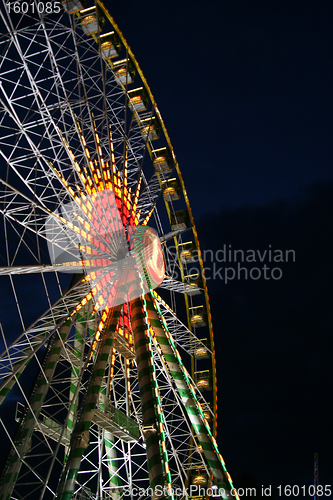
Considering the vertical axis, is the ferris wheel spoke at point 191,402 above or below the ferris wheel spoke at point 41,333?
below

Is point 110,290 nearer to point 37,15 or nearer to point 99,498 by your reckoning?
point 99,498

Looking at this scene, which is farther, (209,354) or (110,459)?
(209,354)

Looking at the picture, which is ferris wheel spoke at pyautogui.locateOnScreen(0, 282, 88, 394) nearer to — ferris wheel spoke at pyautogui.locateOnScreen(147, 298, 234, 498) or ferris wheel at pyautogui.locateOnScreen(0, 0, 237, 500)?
ferris wheel at pyautogui.locateOnScreen(0, 0, 237, 500)

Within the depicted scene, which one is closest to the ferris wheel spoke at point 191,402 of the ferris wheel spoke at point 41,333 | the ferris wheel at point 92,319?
the ferris wheel at point 92,319

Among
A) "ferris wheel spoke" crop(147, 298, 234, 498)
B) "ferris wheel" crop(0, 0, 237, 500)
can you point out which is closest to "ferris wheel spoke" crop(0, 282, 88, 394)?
"ferris wheel" crop(0, 0, 237, 500)

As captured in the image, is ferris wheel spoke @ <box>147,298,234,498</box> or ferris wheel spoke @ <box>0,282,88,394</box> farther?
ferris wheel spoke @ <box>0,282,88,394</box>

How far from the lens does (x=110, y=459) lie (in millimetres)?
15766

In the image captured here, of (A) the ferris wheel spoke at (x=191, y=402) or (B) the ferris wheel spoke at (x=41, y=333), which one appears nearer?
(A) the ferris wheel spoke at (x=191, y=402)

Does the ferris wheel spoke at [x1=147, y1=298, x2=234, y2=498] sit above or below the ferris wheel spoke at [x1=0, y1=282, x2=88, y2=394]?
below

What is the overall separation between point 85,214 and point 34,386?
585 centimetres

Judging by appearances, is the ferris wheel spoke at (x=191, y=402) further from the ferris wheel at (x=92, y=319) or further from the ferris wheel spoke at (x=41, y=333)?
the ferris wheel spoke at (x=41, y=333)

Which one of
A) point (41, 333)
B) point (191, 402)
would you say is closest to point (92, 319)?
point (41, 333)

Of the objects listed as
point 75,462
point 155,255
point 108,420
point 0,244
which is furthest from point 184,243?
point 0,244

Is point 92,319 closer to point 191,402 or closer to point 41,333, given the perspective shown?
point 41,333
